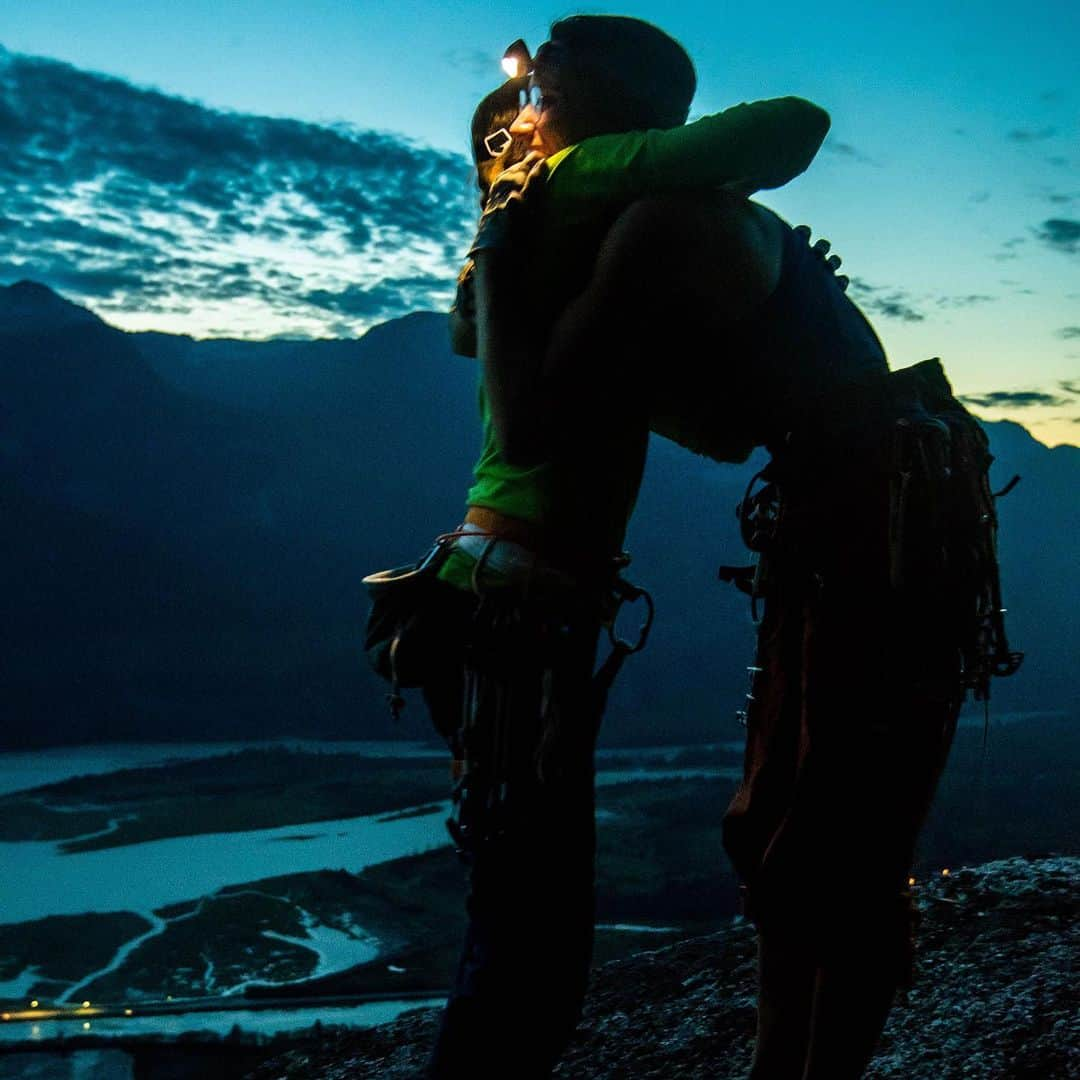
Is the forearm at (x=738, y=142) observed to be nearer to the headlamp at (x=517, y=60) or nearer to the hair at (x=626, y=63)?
the hair at (x=626, y=63)

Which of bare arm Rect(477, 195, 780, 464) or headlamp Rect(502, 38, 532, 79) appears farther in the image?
headlamp Rect(502, 38, 532, 79)

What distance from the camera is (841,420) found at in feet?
6.91

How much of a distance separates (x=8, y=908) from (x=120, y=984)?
13.3 m

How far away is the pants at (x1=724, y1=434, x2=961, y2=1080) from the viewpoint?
2123mm

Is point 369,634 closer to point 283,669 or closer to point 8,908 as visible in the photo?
point 8,908

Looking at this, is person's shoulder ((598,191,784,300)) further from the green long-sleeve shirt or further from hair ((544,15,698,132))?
hair ((544,15,698,132))

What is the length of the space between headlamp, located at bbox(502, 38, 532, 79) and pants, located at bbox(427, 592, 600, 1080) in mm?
938

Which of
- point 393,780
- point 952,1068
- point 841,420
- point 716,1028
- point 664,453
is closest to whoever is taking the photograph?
point 841,420

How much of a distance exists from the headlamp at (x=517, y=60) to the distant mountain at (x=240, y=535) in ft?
263

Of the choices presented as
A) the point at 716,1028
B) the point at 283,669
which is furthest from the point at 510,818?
the point at 283,669

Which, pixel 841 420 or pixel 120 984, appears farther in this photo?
pixel 120 984

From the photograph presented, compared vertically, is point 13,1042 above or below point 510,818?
below

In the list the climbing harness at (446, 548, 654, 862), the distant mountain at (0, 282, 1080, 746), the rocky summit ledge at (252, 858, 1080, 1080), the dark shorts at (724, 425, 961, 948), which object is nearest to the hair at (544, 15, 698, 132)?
the dark shorts at (724, 425, 961, 948)

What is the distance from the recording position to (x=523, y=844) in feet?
6.38
